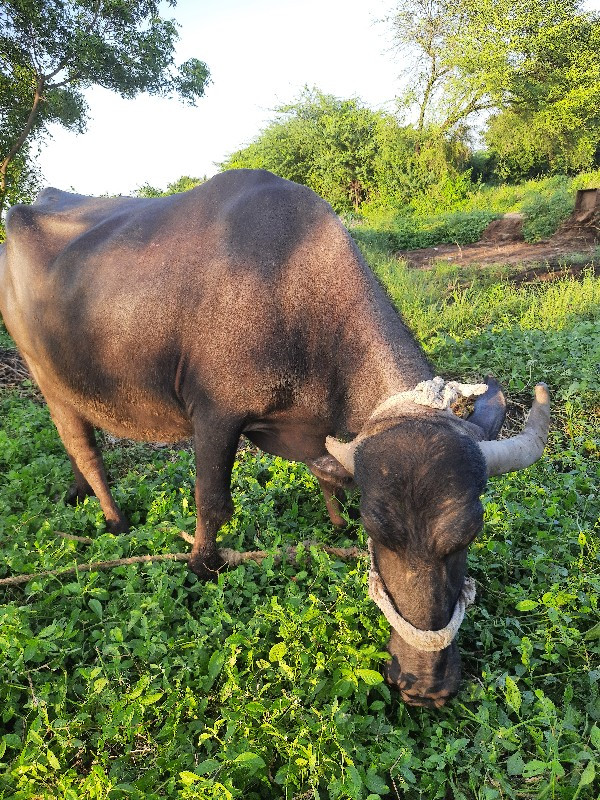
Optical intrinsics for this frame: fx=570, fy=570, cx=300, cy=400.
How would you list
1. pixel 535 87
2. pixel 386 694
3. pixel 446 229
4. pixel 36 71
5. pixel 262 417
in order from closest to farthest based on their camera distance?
pixel 386 694 → pixel 262 417 → pixel 36 71 → pixel 446 229 → pixel 535 87

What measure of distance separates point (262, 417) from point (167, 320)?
0.81 metres

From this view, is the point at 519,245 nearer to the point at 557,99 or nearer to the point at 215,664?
the point at 557,99

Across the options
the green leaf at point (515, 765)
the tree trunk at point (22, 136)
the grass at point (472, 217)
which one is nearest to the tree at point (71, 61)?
the tree trunk at point (22, 136)

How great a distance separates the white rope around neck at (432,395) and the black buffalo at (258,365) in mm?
16

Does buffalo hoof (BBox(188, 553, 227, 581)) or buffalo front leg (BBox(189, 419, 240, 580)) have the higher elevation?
buffalo front leg (BBox(189, 419, 240, 580))

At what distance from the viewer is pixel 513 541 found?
330 centimetres

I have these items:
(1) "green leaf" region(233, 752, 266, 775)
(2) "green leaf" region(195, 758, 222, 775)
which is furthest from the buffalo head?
(2) "green leaf" region(195, 758, 222, 775)

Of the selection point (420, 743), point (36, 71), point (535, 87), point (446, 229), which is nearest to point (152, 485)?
Result: point (420, 743)

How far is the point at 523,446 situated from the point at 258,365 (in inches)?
51.9

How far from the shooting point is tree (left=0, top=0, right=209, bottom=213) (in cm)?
1117

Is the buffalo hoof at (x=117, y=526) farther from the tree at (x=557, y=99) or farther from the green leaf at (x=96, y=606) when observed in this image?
the tree at (x=557, y=99)

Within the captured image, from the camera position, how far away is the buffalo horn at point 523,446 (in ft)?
7.53

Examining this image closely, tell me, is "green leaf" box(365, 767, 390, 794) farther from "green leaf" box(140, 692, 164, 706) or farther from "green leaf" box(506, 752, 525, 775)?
"green leaf" box(140, 692, 164, 706)

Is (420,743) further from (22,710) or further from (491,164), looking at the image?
(491,164)
